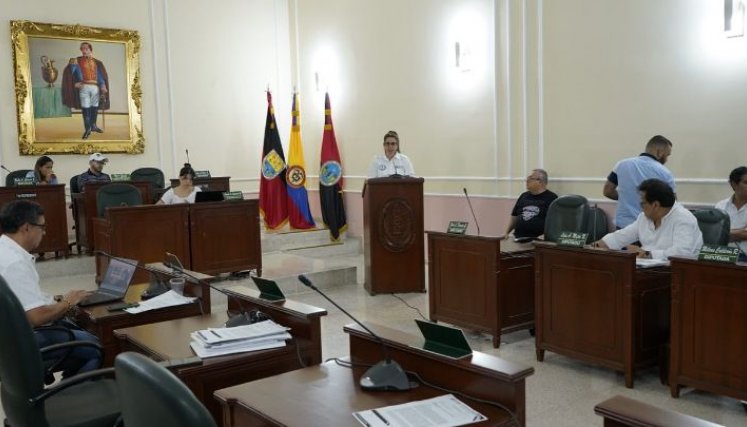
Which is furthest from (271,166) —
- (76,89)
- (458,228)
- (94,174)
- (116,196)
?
(458,228)

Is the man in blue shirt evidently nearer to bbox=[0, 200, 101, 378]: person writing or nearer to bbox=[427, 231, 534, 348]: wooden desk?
bbox=[427, 231, 534, 348]: wooden desk

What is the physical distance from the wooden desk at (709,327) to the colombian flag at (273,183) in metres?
5.78

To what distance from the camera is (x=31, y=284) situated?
2713mm

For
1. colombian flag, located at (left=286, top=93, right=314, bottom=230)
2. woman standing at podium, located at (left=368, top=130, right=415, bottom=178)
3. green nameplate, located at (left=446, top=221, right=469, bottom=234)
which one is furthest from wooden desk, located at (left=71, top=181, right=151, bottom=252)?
green nameplate, located at (left=446, top=221, right=469, bottom=234)

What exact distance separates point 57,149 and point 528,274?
6179 mm

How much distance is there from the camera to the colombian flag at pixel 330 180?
27.5 feet

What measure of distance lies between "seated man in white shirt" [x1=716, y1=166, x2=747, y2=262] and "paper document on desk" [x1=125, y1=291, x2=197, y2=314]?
3.34 meters

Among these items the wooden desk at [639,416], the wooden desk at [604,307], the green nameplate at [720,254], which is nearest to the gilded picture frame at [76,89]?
the wooden desk at [604,307]

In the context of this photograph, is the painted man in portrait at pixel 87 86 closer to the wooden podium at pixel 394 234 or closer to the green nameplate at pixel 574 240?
the wooden podium at pixel 394 234


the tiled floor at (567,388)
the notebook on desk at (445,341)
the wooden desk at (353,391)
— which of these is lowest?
the tiled floor at (567,388)

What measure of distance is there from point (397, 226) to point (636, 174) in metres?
2.05

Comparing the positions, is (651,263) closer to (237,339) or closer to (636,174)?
(636,174)

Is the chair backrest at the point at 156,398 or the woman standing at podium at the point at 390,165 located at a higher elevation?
the woman standing at podium at the point at 390,165

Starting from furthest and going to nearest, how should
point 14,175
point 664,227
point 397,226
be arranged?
point 14,175, point 397,226, point 664,227
